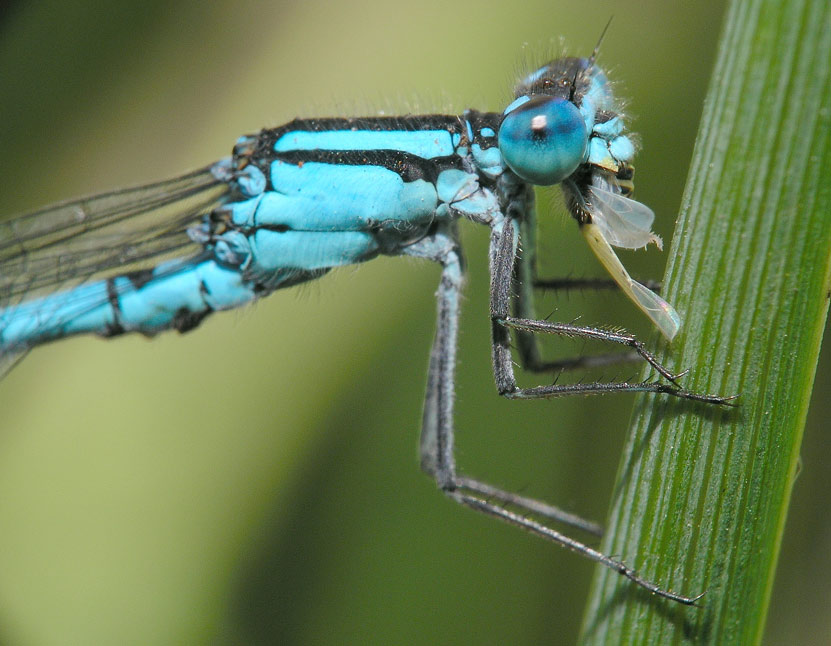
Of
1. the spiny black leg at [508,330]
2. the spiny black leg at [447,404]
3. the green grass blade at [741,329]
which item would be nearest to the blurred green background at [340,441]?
the spiny black leg at [447,404]

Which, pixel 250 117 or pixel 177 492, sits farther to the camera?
pixel 250 117

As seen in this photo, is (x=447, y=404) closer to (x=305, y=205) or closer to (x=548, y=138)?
(x=305, y=205)

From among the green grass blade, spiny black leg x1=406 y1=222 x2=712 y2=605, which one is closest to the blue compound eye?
spiny black leg x1=406 y1=222 x2=712 y2=605

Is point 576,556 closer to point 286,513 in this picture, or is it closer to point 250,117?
point 286,513

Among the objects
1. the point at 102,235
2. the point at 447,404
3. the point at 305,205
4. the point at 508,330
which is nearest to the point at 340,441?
the point at 447,404

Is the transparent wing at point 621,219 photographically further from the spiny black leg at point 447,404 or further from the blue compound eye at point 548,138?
the spiny black leg at point 447,404

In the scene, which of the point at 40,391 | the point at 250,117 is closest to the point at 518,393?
the point at 250,117
